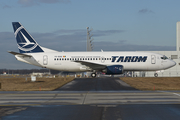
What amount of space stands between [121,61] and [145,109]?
32.0 m

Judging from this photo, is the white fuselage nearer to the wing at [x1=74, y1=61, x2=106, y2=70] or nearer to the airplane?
the airplane

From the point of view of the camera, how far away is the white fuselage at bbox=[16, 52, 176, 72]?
45.9m

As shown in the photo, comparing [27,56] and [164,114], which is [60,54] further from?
[164,114]

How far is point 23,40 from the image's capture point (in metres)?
48.0

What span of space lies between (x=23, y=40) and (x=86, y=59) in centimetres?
1287

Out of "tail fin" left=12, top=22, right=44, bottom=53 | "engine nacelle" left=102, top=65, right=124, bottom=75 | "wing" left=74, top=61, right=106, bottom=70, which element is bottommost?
"engine nacelle" left=102, top=65, right=124, bottom=75

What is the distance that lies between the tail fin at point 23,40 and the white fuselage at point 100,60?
1.51 metres

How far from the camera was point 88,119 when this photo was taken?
11.4 meters

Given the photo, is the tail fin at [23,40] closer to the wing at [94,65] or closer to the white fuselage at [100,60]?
the white fuselage at [100,60]

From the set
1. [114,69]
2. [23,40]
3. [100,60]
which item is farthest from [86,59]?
[23,40]

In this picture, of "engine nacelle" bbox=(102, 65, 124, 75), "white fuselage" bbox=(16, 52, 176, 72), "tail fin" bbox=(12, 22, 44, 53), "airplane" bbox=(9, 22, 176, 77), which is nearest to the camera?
"engine nacelle" bbox=(102, 65, 124, 75)

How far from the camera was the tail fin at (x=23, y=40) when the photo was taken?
157 feet

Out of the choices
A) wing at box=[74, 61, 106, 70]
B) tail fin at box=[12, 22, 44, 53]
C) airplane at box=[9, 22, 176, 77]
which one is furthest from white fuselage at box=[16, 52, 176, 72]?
tail fin at box=[12, 22, 44, 53]

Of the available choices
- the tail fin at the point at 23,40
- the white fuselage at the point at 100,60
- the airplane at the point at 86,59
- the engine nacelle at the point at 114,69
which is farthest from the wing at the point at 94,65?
the tail fin at the point at 23,40
